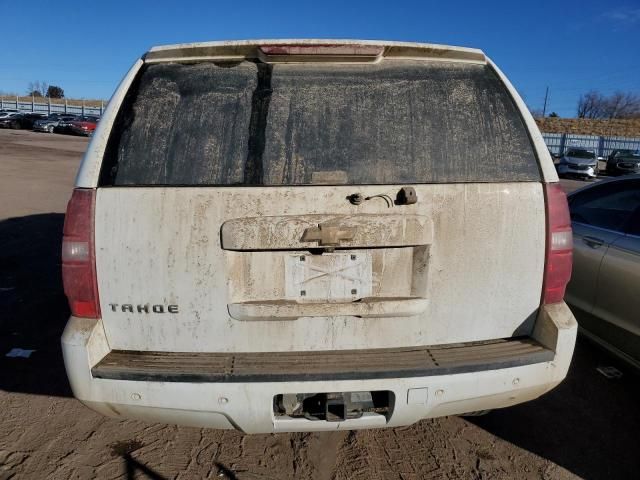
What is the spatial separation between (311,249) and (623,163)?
28.5m

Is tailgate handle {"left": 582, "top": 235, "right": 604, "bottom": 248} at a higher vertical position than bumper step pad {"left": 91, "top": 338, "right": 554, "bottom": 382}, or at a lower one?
higher

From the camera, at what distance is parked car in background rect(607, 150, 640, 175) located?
80.9ft

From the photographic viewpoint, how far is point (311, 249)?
197 cm

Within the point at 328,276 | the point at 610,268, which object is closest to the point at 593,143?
the point at 610,268

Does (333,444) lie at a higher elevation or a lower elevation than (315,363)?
lower

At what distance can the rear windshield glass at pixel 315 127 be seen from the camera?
1.98 metres

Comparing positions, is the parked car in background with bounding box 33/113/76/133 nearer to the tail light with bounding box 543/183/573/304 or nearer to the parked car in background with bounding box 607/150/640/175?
the parked car in background with bounding box 607/150/640/175

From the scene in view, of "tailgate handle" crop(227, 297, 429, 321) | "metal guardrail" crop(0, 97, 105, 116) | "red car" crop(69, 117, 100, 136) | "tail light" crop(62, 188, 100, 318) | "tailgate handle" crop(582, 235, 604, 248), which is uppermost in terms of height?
"metal guardrail" crop(0, 97, 105, 116)

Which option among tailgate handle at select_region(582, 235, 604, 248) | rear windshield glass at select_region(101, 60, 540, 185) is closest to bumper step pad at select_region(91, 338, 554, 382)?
rear windshield glass at select_region(101, 60, 540, 185)

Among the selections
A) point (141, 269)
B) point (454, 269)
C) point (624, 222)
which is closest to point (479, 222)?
point (454, 269)

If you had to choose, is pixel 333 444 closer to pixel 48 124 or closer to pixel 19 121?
pixel 48 124

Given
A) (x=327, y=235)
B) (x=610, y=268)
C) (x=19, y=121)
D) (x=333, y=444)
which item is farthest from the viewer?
(x=19, y=121)

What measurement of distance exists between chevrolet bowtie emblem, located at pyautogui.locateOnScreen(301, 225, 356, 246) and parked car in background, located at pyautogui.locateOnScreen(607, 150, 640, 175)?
89.6 ft

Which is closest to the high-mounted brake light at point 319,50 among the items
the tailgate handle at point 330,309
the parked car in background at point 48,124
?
the tailgate handle at point 330,309
